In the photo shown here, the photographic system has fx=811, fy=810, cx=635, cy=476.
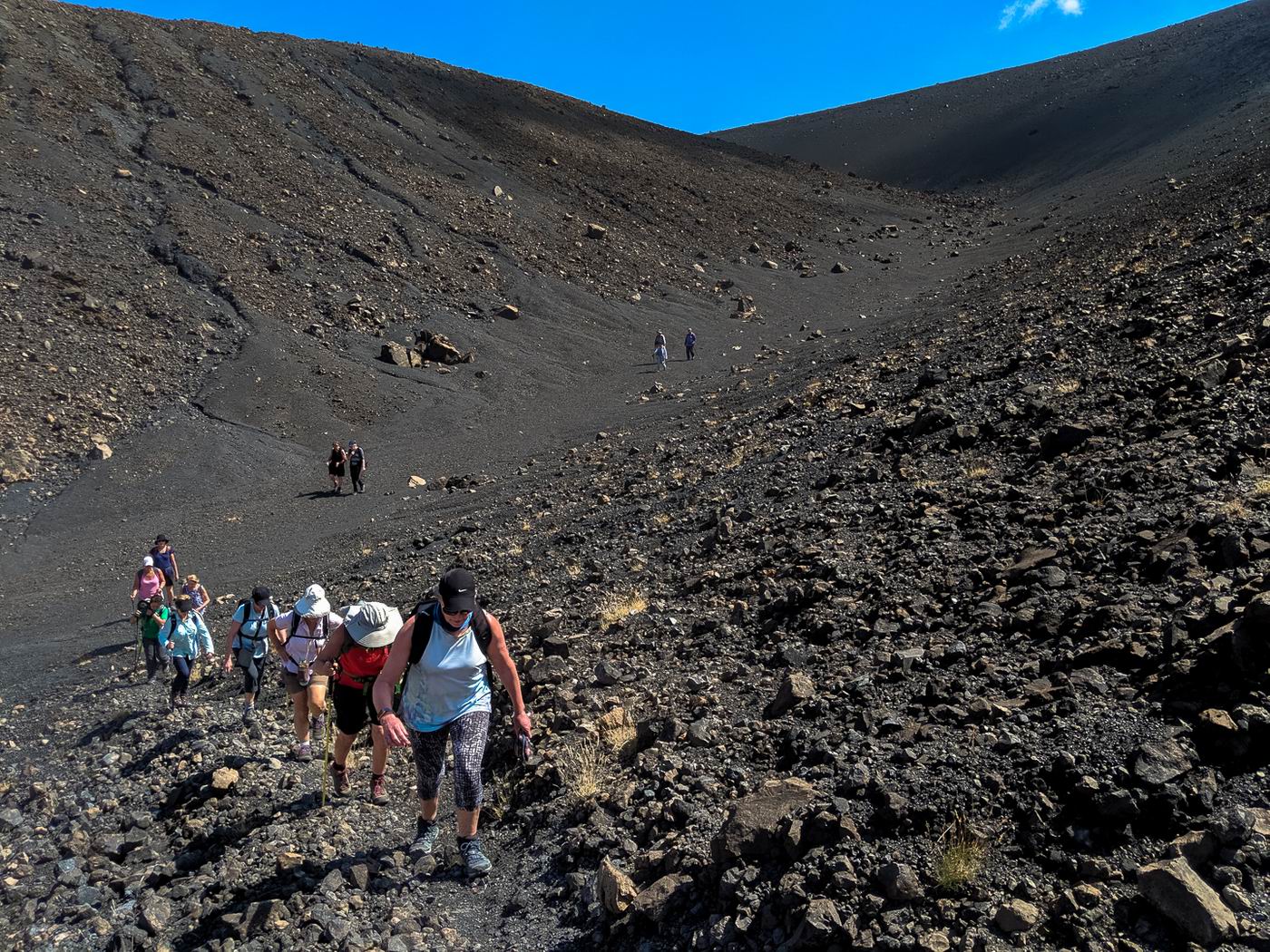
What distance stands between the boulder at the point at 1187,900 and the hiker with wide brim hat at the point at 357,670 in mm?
3972

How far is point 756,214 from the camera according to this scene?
2002 inches

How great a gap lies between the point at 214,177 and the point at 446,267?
32.6ft

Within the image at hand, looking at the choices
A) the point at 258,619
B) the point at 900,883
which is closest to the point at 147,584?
the point at 258,619

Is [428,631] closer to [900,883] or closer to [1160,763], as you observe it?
[900,883]

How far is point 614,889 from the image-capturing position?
12.4ft

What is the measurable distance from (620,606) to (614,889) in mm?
4333

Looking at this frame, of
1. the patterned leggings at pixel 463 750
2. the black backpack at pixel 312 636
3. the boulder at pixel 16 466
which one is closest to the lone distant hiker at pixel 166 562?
the black backpack at pixel 312 636

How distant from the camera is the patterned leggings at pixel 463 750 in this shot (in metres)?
4.38

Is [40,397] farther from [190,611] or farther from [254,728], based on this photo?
[254,728]

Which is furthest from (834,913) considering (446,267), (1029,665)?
(446,267)

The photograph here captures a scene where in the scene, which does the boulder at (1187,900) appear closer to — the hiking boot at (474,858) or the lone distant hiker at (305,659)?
the hiking boot at (474,858)

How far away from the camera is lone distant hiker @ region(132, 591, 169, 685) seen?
892 cm

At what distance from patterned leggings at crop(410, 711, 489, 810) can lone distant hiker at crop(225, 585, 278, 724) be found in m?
3.95

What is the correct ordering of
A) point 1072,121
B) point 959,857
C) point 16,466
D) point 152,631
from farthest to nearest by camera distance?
1. point 1072,121
2. point 16,466
3. point 152,631
4. point 959,857
